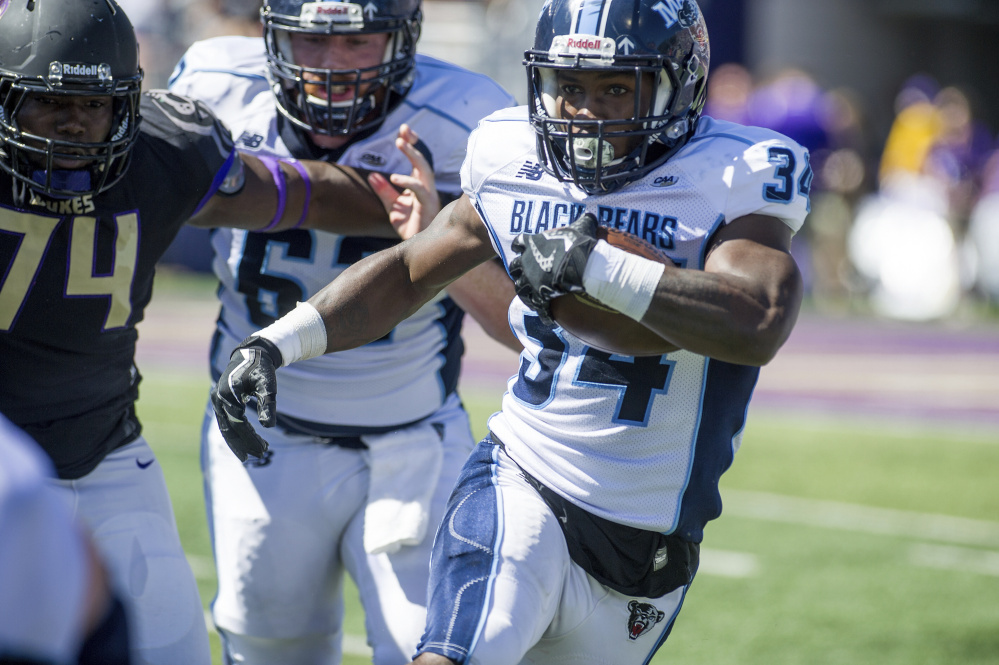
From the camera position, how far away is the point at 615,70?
7.92ft

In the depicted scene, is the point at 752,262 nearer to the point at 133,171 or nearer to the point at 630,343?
the point at 630,343

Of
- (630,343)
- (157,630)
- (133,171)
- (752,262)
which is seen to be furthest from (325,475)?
(752,262)

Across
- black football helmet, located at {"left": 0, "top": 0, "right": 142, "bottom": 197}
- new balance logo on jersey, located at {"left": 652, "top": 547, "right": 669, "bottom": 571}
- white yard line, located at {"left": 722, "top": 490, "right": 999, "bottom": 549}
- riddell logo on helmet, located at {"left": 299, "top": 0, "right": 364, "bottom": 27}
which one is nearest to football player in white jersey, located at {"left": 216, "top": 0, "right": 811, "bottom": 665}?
new balance logo on jersey, located at {"left": 652, "top": 547, "right": 669, "bottom": 571}

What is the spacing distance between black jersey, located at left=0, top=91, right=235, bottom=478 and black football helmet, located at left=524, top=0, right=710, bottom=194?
0.92 meters

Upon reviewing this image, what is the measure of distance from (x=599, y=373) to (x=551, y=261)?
38 cm

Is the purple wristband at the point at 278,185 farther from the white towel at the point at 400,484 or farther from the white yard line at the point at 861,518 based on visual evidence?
the white yard line at the point at 861,518

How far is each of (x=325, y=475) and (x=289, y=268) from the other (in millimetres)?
583

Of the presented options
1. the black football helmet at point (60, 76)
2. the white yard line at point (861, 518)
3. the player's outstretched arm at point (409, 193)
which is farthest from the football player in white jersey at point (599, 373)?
Answer: the white yard line at point (861, 518)

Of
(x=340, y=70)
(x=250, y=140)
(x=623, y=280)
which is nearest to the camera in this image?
(x=623, y=280)

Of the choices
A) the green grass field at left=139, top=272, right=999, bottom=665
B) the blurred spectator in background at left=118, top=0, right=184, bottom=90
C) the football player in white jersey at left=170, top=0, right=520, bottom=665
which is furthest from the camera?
the blurred spectator in background at left=118, top=0, right=184, bottom=90

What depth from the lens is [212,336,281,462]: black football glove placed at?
246 cm

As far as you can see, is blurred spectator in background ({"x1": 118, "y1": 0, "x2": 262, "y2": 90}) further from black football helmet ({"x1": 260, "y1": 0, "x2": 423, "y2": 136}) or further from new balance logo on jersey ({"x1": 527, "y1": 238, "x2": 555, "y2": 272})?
new balance logo on jersey ({"x1": 527, "y1": 238, "x2": 555, "y2": 272})

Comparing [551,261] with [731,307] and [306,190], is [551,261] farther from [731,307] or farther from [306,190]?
[306,190]

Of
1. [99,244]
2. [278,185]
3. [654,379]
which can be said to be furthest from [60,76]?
[654,379]
